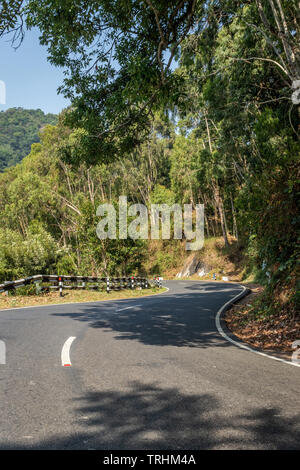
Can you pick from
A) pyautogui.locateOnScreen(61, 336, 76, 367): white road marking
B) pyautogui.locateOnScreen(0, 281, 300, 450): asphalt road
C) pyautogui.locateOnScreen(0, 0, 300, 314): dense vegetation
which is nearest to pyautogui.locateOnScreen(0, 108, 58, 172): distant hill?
pyautogui.locateOnScreen(0, 0, 300, 314): dense vegetation

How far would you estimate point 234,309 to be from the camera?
16.0 metres

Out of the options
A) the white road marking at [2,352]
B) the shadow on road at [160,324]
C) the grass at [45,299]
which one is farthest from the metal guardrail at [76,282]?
the white road marking at [2,352]

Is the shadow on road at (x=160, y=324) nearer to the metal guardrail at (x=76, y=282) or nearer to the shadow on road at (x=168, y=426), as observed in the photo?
the shadow on road at (x=168, y=426)

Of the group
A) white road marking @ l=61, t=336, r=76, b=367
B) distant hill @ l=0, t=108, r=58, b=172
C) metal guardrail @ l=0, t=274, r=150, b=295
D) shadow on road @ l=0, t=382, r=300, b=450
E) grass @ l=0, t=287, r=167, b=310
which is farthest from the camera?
distant hill @ l=0, t=108, r=58, b=172

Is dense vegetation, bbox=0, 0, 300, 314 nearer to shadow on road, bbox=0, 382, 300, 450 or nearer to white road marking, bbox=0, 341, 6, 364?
white road marking, bbox=0, 341, 6, 364

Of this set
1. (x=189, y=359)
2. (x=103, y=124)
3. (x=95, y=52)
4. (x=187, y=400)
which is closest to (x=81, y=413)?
(x=187, y=400)

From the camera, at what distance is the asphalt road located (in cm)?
351

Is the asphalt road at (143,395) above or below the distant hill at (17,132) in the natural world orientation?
below

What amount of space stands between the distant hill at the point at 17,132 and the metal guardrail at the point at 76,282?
106 meters

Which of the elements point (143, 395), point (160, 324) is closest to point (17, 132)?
point (160, 324)

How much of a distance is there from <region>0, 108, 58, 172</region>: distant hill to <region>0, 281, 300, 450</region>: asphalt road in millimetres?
127163

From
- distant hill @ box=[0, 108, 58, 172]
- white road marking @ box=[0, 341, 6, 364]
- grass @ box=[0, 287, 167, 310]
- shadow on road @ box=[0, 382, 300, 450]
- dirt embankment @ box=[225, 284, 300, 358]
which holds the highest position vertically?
distant hill @ box=[0, 108, 58, 172]

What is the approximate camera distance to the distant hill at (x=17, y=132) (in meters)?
132
